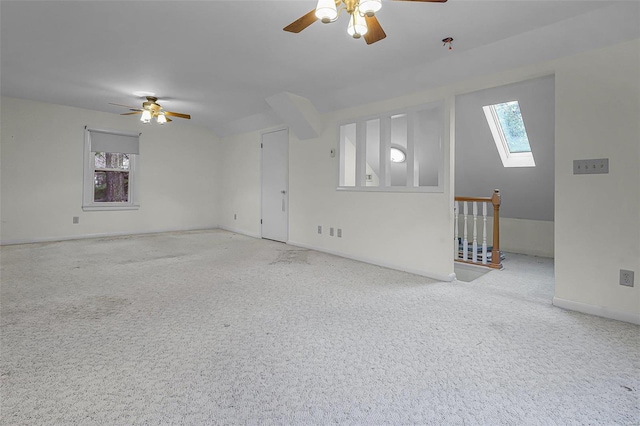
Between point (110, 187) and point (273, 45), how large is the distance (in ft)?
16.2

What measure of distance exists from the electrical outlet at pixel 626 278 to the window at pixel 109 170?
7.16m

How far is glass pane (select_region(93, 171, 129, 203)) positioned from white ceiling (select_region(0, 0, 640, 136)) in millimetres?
1887

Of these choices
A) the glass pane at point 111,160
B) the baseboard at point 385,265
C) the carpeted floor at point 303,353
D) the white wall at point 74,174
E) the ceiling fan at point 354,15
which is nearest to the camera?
the carpeted floor at point 303,353

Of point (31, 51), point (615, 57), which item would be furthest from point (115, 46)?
point (615, 57)

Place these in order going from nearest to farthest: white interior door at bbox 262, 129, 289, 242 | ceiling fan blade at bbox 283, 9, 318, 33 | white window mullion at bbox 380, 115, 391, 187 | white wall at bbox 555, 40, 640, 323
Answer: ceiling fan blade at bbox 283, 9, 318, 33
white wall at bbox 555, 40, 640, 323
white window mullion at bbox 380, 115, 391, 187
white interior door at bbox 262, 129, 289, 242

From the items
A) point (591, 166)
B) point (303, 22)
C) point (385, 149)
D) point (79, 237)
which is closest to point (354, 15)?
point (303, 22)

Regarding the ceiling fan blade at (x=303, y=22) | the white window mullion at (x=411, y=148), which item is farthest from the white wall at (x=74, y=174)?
the ceiling fan blade at (x=303, y=22)

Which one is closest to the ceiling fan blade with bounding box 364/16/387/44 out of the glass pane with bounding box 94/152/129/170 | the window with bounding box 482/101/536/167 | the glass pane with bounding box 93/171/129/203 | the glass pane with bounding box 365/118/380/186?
the window with bounding box 482/101/536/167

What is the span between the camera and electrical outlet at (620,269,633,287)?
2346 millimetres

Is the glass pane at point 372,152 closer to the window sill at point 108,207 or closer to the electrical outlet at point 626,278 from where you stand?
the electrical outlet at point 626,278

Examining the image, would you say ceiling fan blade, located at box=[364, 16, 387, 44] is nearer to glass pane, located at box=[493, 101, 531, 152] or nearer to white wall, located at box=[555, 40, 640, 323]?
white wall, located at box=[555, 40, 640, 323]

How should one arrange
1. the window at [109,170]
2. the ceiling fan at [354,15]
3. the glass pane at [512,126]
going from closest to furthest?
the ceiling fan at [354,15], the glass pane at [512,126], the window at [109,170]

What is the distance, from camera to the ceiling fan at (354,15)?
1638 mm

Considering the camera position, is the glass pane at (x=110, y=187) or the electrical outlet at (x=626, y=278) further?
the glass pane at (x=110, y=187)
